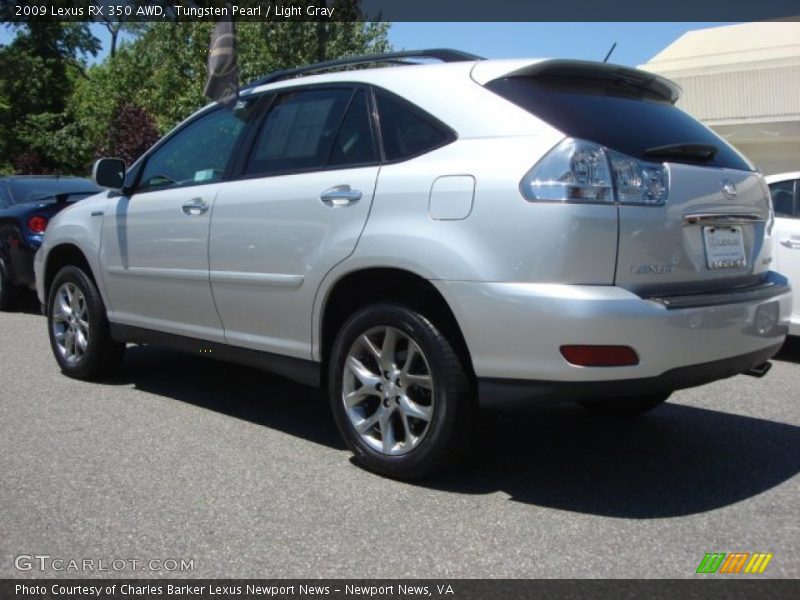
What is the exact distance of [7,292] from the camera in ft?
32.2

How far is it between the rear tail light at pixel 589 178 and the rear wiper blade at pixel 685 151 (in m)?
0.16

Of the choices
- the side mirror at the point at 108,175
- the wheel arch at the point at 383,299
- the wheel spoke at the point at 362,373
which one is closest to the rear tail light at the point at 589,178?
the wheel arch at the point at 383,299

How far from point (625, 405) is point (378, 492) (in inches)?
68.3

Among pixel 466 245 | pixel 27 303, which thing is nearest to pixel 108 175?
pixel 466 245

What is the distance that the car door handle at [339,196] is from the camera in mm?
3938

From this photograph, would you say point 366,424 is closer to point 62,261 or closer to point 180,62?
point 62,261

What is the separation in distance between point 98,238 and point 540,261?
3.45 metres

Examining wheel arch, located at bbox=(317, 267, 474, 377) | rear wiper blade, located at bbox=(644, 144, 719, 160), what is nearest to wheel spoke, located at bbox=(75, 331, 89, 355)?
wheel arch, located at bbox=(317, 267, 474, 377)

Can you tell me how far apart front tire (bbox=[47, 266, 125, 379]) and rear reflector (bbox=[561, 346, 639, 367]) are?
3.59 m

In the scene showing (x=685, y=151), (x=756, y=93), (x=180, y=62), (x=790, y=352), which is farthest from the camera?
(x=180, y=62)

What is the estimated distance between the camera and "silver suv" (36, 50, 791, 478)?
10.8ft
